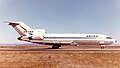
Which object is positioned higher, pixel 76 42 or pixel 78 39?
pixel 78 39

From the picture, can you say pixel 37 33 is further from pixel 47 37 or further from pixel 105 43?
pixel 105 43

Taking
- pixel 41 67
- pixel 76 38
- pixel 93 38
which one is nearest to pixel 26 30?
pixel 76 38

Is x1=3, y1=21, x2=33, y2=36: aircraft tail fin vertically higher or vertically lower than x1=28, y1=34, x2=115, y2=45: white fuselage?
higher

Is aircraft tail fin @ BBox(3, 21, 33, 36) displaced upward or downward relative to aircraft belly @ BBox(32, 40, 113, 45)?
upward

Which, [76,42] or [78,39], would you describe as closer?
[78,39]

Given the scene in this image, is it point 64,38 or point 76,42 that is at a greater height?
point 64,38

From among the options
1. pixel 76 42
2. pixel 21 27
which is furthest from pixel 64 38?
pixel 21 27

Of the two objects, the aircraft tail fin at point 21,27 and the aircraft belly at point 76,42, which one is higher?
the aircraft tail fin at point 21,27

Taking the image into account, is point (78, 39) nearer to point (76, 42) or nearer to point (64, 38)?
point (76, 42)

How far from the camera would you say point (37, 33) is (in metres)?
63.7

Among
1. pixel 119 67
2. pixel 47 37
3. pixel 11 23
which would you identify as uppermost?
pixel 11 23

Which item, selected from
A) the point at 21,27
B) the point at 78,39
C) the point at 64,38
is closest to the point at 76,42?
the point at 78,39

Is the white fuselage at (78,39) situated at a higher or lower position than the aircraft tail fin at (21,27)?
lower

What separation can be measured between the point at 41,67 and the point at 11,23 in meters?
44.8
